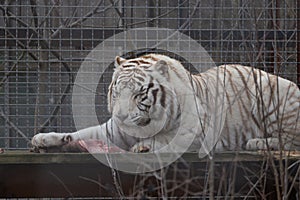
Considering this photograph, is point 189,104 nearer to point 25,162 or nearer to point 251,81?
point 251,81

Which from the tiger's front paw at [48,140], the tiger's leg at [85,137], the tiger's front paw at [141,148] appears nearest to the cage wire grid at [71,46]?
the tiger's leg at [85,137]

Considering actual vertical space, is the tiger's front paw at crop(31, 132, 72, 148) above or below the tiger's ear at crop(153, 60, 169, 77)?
below

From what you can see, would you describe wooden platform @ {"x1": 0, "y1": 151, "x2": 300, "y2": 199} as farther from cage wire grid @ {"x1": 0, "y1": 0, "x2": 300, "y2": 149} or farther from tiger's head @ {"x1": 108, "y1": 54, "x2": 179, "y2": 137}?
cage wire grid @ {"x1": 0, "y1": 0, "x2": 300, "y2": 149}

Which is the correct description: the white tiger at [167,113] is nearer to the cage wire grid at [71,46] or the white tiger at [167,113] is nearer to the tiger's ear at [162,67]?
the tiger's ear at [162,67]

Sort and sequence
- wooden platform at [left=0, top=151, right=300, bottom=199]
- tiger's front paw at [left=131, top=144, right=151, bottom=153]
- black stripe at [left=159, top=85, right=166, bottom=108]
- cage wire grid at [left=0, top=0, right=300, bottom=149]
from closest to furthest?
wooden platform at [left=0, top=151, right=300, bottom=199], tiger's front paw at [left=131, top=144, right=151, bottom=153], black stripe at [left=159, top=85, right=166, bottom=108], cage wire grid at [left=0, top=0, right=300, bottom=149]

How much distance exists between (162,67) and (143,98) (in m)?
0.20

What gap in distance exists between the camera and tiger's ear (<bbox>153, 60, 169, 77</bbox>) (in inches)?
137

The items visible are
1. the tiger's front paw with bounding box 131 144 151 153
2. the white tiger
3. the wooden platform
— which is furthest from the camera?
the white tiger

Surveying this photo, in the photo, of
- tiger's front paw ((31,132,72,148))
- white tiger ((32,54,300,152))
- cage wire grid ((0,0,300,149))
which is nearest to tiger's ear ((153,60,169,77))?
white tiger ((32,54,300,152))

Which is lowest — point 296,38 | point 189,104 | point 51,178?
point 51,178

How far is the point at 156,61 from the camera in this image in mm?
3590

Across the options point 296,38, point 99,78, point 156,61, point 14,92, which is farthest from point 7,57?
point 296,38

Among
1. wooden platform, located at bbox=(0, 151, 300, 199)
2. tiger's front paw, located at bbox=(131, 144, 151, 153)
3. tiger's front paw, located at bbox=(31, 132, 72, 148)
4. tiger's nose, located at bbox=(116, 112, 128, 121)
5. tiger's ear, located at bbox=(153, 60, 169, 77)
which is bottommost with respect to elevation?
wooden platform, located at bbox=(0, 151, 300, 199)

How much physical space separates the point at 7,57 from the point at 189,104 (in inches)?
70.5
